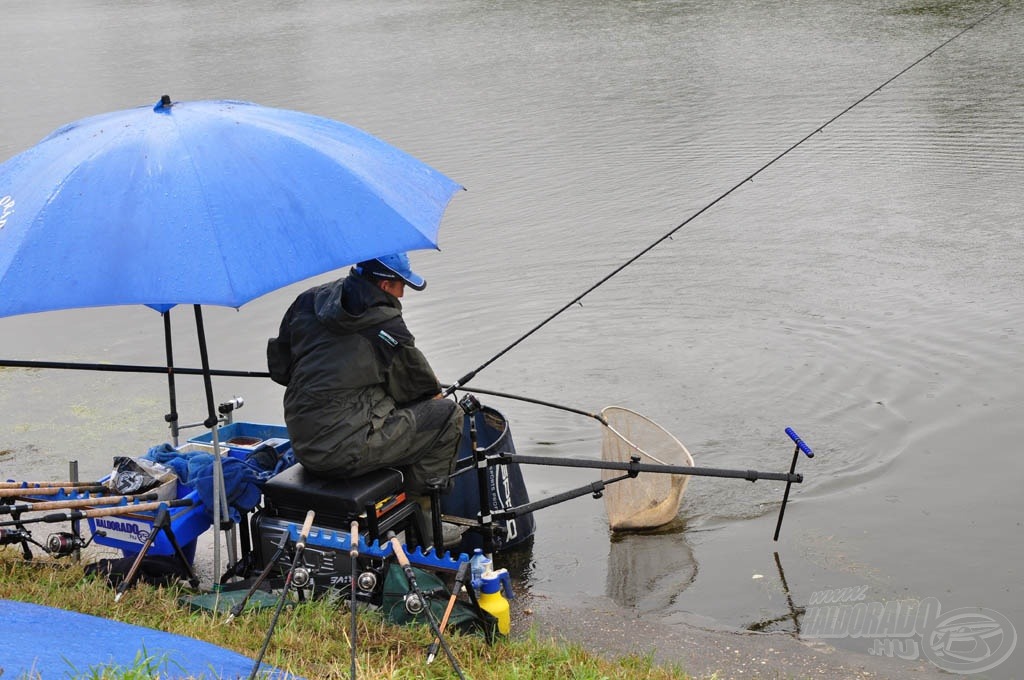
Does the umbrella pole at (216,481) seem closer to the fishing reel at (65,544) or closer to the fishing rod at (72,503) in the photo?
the fishing rod at (72,503)

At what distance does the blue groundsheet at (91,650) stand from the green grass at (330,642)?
8 centimetres

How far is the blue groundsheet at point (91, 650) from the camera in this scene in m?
3.36

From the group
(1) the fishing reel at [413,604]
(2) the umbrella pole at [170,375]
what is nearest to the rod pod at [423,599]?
(1) the fishing reel at [413,604]

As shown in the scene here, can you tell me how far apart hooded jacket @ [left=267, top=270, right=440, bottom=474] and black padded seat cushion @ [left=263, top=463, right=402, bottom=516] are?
0.06m

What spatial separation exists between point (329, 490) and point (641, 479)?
1.78 metres

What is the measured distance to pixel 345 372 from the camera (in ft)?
13.3

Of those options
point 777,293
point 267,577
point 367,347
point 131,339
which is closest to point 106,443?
point 131,339

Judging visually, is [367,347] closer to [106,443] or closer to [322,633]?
[322,633]

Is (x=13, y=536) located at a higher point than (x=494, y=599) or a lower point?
higher

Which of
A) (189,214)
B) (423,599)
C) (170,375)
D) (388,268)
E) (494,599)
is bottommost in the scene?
(494,599)

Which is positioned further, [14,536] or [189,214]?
[14,536]

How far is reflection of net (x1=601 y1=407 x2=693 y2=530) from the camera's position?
5.25m

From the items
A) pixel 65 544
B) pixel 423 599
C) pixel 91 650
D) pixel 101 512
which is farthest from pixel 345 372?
pixel 65 544

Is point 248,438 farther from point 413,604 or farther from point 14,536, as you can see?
point 413,604
